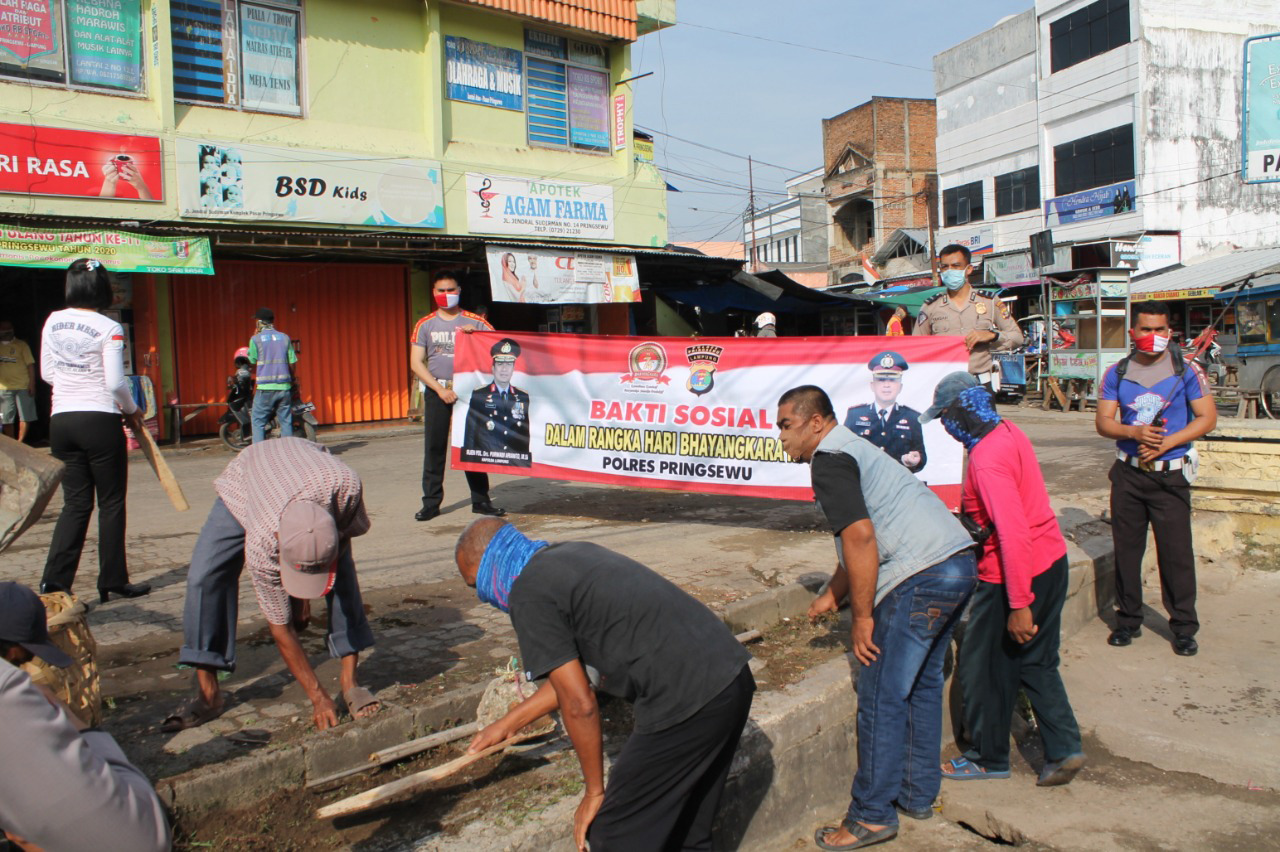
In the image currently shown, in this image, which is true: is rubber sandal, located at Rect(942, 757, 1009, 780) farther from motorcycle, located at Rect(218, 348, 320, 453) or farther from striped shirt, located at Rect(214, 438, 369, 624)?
motorcycle, located at Rect(218, 348, 320, 453)

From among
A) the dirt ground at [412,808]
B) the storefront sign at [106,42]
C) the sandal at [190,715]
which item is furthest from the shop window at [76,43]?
the dirt ground at [412,808]

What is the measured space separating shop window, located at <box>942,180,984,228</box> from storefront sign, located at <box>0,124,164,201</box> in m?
29.7

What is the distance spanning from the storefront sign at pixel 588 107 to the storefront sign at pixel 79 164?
24.0 ft

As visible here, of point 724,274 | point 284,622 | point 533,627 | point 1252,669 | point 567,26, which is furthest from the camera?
point 724,274

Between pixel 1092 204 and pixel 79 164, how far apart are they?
28.0 metres

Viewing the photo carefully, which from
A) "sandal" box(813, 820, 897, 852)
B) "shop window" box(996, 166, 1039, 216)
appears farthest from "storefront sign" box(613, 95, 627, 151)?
"shop window" box(996, 166, 1039, 216)

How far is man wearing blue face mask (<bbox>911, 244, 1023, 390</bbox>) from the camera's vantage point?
639 centimetres

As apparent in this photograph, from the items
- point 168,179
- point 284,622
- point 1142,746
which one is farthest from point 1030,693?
point 168,179

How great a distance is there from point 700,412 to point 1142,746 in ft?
10.8

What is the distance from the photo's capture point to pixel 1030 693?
4.13 meters

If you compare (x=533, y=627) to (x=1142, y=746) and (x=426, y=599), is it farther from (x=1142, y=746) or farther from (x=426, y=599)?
(x=1142, y=746)

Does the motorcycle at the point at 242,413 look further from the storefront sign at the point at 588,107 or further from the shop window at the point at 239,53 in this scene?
the storefront sign at the point at 588,107

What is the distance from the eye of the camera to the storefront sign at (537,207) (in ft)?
51.2

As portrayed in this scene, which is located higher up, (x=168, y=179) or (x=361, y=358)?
(x=168, y=179)
